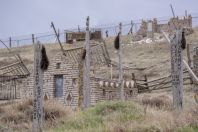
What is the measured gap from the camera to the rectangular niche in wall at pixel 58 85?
91.1 feet

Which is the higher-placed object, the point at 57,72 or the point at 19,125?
the point at 57,72

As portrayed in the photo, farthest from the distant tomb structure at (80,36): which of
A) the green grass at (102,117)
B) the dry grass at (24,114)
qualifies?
the green grass at (102,117)

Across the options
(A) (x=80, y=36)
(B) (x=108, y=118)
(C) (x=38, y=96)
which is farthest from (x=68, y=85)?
(A) (x=80, y=36)

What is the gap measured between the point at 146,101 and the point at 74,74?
14.1 feet

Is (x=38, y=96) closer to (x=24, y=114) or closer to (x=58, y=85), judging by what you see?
(x=24, y=114)

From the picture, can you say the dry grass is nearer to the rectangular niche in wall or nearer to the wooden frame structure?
the rectangular niche in wall

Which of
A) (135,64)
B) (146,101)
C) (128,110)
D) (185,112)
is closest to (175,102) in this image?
(185,112)

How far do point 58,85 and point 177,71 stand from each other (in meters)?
12.3

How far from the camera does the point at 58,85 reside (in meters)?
28.0

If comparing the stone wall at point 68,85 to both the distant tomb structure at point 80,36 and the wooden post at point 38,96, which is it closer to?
the wooden post at point 38,96

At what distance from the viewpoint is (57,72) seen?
28.0 metres

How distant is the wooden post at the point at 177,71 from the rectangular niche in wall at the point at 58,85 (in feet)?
37.9

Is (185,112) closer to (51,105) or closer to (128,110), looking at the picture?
(128,110)

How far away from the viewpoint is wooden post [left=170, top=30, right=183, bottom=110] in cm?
1623
